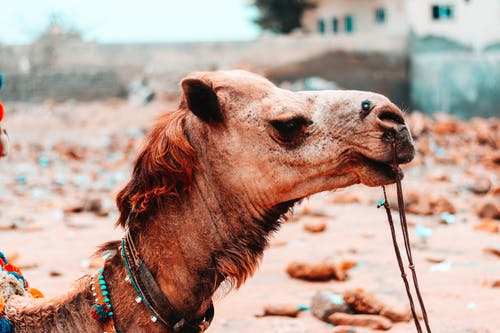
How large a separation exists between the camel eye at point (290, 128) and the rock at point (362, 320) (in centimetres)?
226

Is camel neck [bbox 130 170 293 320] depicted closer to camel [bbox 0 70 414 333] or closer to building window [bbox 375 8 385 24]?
camel [bbox 0 70 414 333]

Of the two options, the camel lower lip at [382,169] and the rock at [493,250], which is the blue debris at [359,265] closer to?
the rock at [493,250]

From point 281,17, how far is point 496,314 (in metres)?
30.7

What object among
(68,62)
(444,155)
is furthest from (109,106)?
(444,155)

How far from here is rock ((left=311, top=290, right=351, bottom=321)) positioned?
4.41m

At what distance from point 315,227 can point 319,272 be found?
7.04ft

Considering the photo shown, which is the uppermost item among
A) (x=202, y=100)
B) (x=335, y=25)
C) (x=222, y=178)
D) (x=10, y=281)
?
(x=202, y=100)

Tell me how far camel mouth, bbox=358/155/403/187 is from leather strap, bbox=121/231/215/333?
751mm

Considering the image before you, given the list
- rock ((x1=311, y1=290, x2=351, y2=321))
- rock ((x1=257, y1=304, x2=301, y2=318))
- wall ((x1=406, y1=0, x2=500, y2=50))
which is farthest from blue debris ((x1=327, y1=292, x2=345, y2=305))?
wall ((x1=406, y1=0, x2=500, y2=50))

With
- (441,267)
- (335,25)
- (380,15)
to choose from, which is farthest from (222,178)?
(335,25)

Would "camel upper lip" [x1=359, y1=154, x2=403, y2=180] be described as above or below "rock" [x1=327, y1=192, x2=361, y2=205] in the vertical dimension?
above

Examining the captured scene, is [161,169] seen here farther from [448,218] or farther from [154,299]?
[448,218]

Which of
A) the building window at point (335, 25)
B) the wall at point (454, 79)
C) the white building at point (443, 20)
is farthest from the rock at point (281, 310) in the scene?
the building window at point (335, 25)

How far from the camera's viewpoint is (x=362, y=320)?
4.23 meters
